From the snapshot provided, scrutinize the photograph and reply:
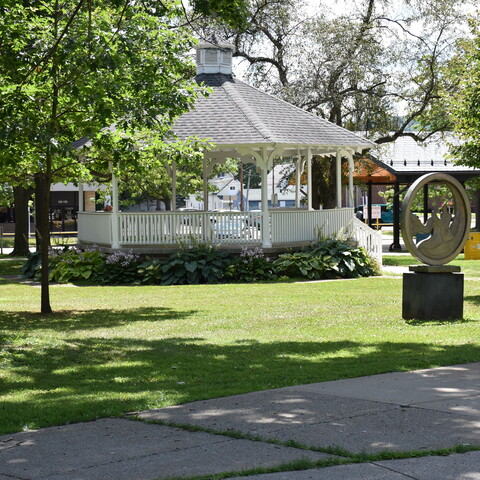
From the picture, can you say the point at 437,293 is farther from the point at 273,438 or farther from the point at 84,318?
the point at 273,438

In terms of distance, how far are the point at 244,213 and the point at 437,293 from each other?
37.0ft

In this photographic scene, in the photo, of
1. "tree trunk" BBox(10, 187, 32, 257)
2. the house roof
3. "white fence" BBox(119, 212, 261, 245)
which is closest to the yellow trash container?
the house roof

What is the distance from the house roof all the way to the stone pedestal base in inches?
427

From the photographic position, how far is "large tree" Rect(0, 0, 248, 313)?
13.0 m

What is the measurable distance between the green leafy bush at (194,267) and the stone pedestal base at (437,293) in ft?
31.8

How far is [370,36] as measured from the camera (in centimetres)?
3180

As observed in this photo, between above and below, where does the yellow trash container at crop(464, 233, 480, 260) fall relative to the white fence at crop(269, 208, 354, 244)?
below

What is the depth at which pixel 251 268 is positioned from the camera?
77.0 feet

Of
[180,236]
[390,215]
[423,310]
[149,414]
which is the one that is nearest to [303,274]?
[180,236]

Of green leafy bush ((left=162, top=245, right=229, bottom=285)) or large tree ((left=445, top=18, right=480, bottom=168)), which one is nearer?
large tree ((left=445, top=18, right=480, bottom=168))

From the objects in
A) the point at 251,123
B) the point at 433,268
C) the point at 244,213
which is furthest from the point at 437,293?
the point at 251,123

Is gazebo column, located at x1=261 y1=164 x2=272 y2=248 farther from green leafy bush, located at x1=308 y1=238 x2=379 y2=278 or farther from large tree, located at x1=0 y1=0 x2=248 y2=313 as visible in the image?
large tree, located at x1=0 y1=0 x2=248 y2=313

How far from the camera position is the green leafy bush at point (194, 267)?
74.9 feet

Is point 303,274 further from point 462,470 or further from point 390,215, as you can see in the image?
point 390,215
